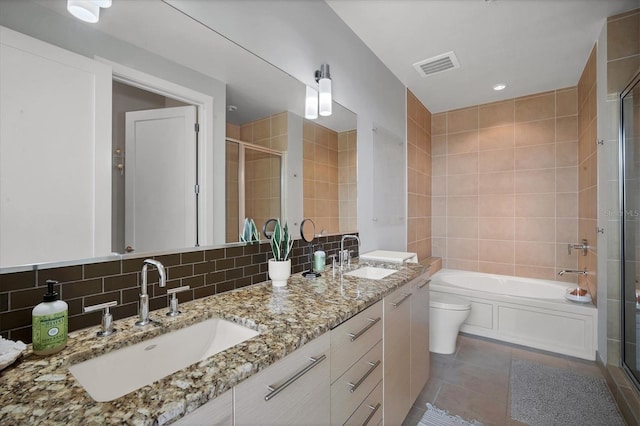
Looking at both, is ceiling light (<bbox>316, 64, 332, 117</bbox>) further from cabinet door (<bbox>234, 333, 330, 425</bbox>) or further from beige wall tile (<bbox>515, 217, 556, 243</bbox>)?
beige wall tile (<bbox>515, 217, 556, 243</bbox>)

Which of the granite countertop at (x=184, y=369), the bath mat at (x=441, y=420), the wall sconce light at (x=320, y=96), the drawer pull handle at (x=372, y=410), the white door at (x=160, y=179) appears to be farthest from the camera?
the wall sconce light at (x=320, y=96)

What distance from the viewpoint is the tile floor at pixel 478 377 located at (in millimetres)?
1828

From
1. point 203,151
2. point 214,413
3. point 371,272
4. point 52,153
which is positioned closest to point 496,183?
point 371,272

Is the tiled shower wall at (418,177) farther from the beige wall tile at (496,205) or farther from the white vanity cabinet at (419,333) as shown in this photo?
the white vanity cabinet at (419,333)

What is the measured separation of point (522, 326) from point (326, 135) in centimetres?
256

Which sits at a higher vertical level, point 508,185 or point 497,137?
point 497,137

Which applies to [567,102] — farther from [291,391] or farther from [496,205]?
[291,391]

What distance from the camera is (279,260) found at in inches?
55.1

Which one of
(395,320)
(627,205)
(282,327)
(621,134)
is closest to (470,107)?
(621,134)

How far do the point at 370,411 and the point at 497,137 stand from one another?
351cm

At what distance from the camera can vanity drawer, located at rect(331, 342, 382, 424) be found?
3.38ft

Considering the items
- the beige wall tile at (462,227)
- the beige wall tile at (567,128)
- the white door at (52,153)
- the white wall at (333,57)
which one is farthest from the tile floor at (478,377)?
the beige wall tile at (567,128)

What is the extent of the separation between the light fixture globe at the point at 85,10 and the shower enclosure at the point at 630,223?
8.96ft

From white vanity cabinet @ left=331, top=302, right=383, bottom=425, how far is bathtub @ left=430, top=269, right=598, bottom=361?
78.5 inches
